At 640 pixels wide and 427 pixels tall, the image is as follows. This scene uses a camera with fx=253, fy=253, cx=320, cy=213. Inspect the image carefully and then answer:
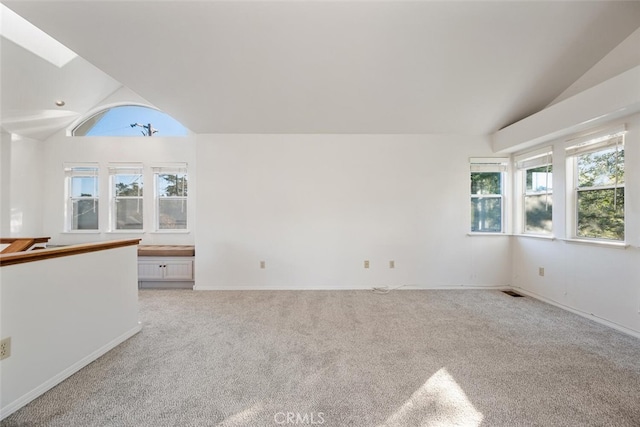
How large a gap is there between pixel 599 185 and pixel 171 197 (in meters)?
6.20

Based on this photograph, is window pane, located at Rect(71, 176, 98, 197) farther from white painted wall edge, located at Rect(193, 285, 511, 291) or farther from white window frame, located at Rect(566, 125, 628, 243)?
white window frame, located at Rect(566, 125, 628, 243)

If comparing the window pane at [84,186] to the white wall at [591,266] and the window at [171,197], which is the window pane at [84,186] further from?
the white wall at [591,266]

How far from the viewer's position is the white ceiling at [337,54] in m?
2.24

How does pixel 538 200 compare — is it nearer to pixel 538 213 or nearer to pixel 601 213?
pixel 538 213

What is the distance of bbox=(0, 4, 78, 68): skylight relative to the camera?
9.48ft

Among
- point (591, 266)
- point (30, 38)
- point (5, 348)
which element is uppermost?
point (30, 38)

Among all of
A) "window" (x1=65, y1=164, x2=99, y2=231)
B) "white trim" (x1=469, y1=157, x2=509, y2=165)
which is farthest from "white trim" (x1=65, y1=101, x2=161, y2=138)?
"white trim" (x1=469, y1=157, x2=509, y2=165)

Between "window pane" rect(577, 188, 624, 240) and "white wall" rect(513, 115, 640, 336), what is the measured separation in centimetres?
12

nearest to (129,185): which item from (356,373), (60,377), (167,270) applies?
(167,270)

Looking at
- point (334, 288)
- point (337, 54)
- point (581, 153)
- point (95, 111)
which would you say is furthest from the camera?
point (95, 111)

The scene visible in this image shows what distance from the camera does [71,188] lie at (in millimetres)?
4719

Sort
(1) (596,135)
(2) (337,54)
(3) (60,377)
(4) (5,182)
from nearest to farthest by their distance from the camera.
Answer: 1. (3) (60,377)
2. (2) (337,54)
3. (1) (596,135)
4. (4) (5,182)

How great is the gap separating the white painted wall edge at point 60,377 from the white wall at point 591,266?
490 cm

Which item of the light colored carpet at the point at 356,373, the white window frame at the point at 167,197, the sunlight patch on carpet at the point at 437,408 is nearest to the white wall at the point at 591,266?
the light colored carpet at the point at 356,373
